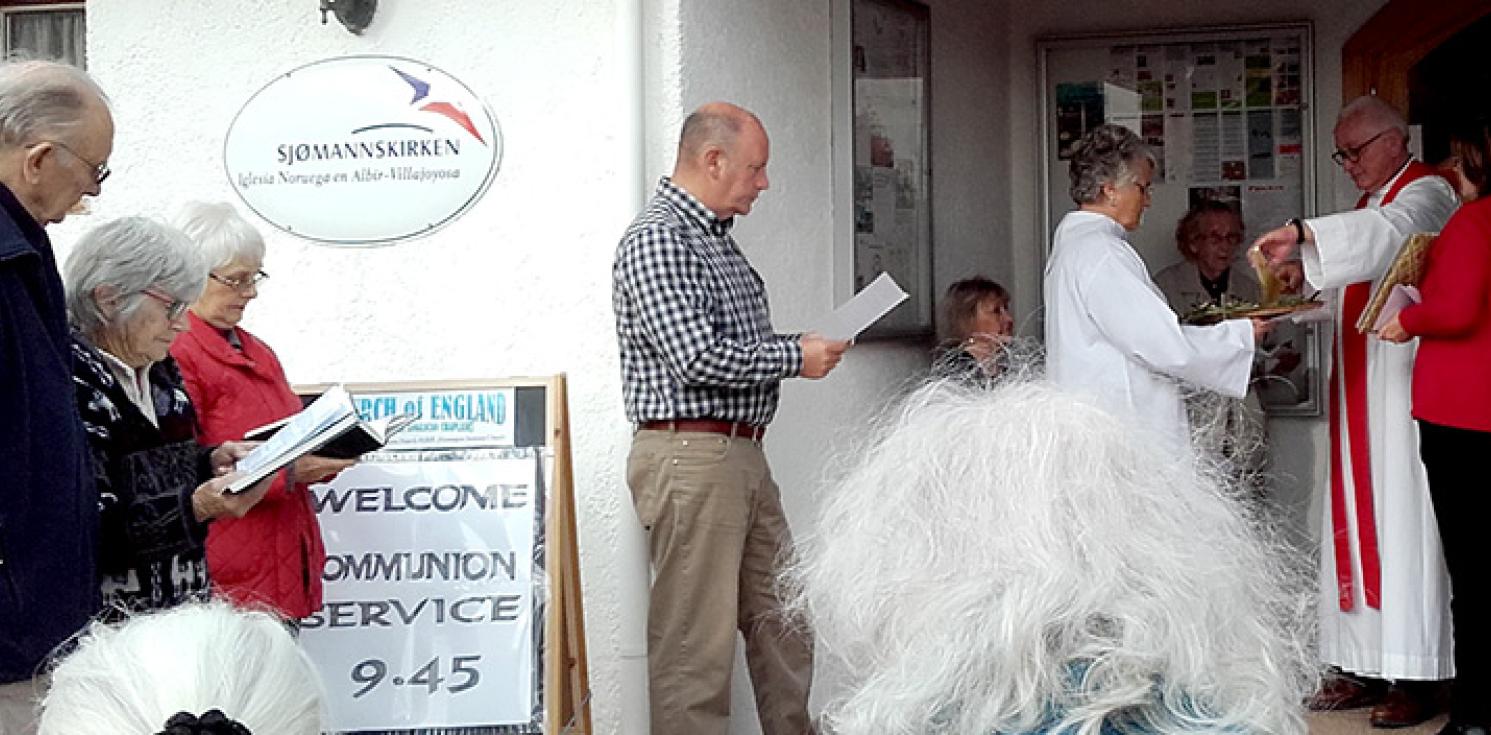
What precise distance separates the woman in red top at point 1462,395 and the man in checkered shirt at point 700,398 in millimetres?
1838

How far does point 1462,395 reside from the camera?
5090mm

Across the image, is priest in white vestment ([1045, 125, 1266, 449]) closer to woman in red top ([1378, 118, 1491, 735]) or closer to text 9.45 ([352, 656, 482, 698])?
woman in red top ([1378, 118, 1491, 735])

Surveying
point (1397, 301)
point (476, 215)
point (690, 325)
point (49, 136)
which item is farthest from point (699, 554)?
point (1397, 301)

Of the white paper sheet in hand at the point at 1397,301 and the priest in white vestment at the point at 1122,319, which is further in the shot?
the white paper sheet in hand at the point at 1397,301

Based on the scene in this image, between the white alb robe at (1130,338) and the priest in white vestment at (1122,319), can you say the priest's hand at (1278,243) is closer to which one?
the priest in white vestment at (1122,319)

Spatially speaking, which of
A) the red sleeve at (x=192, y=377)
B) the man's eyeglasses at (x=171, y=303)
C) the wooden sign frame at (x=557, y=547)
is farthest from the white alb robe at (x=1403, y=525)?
the man's eyeglasses at (x=171, y=303)

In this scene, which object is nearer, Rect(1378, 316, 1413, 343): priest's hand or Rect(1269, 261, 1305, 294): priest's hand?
Rect(1378, 316, 1413, 343): priest's hand

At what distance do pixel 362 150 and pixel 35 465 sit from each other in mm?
2248

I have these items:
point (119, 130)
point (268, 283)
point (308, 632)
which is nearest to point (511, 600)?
point (308, 632)

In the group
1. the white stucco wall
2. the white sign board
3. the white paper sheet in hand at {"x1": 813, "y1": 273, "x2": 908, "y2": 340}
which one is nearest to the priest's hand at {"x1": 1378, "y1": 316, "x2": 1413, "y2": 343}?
the white paper sheet in hand at {"x1": 813, "y1": 273, "x2": 908, "y2": 340}

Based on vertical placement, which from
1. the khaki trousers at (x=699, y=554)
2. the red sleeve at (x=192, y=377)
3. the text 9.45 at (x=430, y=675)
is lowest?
the text 9.45 at (x=430, y=675)

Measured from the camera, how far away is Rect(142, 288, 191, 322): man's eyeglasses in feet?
10.9

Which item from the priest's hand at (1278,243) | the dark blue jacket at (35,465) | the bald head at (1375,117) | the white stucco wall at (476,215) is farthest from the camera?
the bald head at (1375,117)

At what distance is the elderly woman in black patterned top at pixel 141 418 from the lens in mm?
3176
